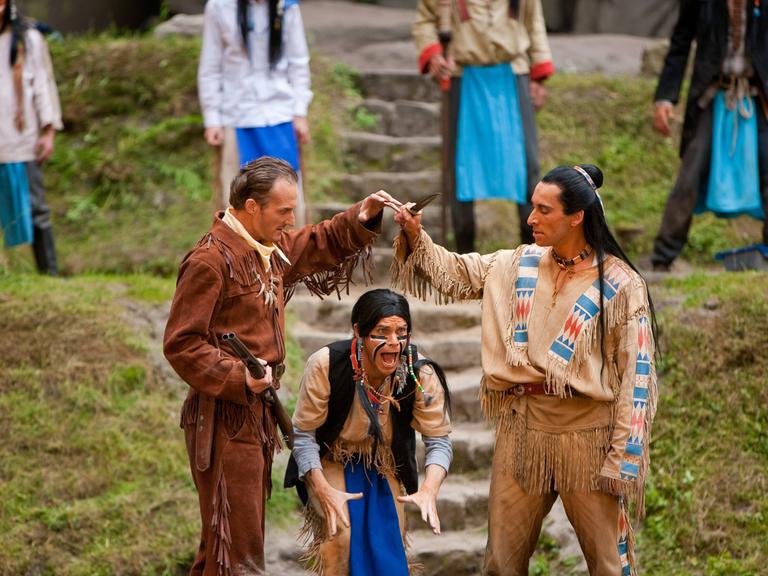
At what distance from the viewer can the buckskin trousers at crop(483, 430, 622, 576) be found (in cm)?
443

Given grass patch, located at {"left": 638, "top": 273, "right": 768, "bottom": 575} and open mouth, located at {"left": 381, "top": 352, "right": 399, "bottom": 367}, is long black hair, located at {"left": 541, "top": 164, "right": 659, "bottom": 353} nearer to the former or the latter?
open mouth, located at {"left": 381, "top": 352, "right": 399, "bottom": 367}

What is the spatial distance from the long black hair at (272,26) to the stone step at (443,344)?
5.19ft

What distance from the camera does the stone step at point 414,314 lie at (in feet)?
23.8

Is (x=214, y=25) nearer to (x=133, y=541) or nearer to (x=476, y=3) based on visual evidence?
(x=476, y=3)

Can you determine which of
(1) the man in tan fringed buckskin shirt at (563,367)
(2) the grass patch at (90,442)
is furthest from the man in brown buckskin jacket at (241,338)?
(2) the grass patch at (90,442)

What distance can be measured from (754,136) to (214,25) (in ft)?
10.5

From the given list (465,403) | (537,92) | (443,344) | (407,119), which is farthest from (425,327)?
(407,119)

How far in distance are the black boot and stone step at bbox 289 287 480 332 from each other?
164 centimetres

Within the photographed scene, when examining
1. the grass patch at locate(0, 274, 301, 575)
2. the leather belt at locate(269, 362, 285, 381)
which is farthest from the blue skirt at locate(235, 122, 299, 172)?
the leather belt at locate(269, 362, 285, 381)

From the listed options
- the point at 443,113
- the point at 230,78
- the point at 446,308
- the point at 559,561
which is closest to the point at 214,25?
the point at 230,78

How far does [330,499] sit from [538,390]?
842 millimetres

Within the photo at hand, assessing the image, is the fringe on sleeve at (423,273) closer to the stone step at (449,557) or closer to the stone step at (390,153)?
the stone step at (449,557)

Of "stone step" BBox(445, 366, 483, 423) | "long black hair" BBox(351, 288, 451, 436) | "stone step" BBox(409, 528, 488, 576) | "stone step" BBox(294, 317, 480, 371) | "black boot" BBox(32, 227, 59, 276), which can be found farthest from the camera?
"black boot" BBox(32, 227, 59, 276)

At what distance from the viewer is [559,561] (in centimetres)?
586
